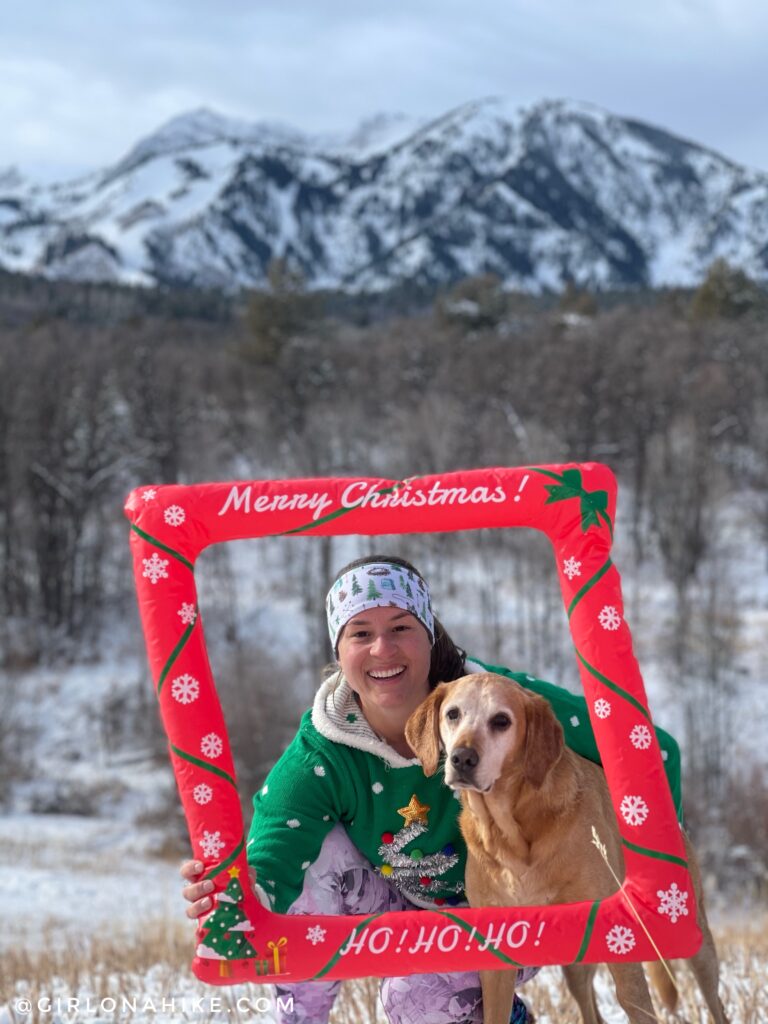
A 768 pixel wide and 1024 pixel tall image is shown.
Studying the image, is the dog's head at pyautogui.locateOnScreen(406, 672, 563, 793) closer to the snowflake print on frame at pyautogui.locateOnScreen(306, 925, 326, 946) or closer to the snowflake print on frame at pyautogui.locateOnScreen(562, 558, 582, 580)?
the snowflake print on frame at pyautogui.locateOnScreen(562, 558, 582, 580)

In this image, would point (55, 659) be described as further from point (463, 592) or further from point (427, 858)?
point (427, 858)

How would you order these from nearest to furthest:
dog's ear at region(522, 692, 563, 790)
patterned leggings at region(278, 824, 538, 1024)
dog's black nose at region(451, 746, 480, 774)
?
dog's black nose at region(451, 746, 480, 774) → dog's ear at region(522, 692, 563, 790) → patterned leggings at region(278, 824, 538, 1024)

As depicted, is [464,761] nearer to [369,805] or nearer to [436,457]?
[369,805]

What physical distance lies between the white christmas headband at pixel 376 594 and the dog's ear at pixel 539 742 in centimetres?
73

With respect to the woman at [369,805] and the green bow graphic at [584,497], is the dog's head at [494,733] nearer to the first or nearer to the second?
the woman at [369,805]

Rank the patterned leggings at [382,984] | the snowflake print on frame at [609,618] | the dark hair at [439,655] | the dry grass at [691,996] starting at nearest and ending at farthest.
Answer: the snowflake print on frame at [609,618] < the patterned leggings at [382,984] < the dark hair at [439,655] < the dry grass at [691,996]

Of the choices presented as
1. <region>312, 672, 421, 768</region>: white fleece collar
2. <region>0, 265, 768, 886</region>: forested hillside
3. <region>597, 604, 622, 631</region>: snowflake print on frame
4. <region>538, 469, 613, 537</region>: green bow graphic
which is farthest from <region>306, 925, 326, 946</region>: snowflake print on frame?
<region>0, 265, 768, 886</region>: forested hillside

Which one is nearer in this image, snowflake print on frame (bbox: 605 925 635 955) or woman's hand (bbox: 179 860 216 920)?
snowflake print on frame (bbox: 605 925 635 955)

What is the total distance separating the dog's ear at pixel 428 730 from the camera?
11.4 ft

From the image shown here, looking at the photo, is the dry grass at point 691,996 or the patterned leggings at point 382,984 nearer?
the patterned leggings at point 382,984

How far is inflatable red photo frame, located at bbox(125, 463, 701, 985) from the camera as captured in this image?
133 inches

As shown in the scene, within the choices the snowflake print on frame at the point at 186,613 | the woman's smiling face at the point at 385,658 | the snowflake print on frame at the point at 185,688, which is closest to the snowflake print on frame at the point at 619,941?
the woman's smiling face at the point at 385,658

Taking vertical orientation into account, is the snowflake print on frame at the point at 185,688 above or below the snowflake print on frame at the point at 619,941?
above

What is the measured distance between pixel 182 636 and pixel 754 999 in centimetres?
279
